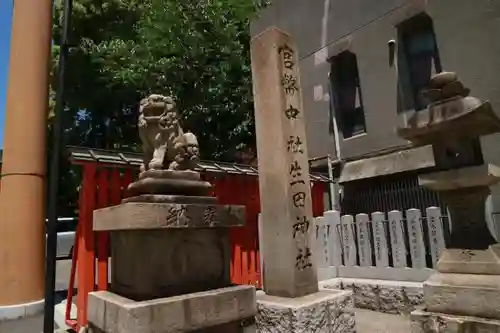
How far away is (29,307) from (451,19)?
39.5ft

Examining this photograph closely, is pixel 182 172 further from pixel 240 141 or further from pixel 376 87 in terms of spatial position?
pixel 376 87

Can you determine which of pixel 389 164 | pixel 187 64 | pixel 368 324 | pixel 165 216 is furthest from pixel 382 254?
pixel 187 64

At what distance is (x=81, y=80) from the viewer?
1490cm

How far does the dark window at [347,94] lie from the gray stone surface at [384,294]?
20.4 feet

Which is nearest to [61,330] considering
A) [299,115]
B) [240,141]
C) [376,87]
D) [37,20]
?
[299,115]

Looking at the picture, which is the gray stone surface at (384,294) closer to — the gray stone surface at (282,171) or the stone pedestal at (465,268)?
the stone pedestal at (465,268)

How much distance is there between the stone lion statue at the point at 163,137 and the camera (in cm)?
445

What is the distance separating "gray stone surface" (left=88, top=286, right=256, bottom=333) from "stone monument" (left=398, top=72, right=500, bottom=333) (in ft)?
8.44

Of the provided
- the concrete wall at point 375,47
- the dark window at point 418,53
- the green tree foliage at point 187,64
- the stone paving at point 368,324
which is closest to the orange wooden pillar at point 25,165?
the stone paving at point 368,324

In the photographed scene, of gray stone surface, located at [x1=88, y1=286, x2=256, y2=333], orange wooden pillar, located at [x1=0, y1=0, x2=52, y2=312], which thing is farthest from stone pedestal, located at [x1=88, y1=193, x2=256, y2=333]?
orange wooden pillar, located at [x1=0, y1=0, x2=52, y2=312]

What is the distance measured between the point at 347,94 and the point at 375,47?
1.74 m

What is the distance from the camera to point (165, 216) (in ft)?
12.7

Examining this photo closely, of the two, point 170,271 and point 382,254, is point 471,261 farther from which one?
point 170,271

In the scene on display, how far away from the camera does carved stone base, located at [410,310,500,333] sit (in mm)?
4586
